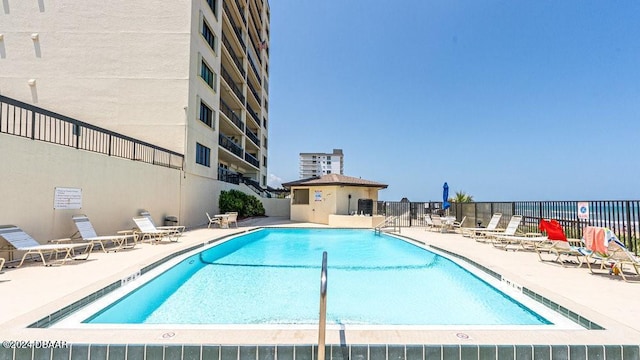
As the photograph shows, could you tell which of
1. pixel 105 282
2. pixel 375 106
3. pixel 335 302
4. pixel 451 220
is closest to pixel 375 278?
pixel 335 302

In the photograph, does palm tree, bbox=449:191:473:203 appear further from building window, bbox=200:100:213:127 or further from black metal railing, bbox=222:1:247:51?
black metal railing, bbox=222:1:247:51

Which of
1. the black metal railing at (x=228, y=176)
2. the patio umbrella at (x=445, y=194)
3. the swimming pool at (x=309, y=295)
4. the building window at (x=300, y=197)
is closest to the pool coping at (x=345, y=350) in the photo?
the swimming pool at (x=309, y=295)

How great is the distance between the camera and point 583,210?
877 centimetres

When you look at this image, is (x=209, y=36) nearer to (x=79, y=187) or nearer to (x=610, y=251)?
(x=79, y=187)

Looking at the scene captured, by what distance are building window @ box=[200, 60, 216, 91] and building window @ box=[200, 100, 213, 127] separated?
→ 1514mm

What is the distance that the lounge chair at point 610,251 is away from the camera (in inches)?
212

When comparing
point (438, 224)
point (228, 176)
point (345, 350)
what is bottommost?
point (345, 350)

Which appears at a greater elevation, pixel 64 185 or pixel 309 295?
pixel 64 185

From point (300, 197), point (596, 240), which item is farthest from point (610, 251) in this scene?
point (300, 197)

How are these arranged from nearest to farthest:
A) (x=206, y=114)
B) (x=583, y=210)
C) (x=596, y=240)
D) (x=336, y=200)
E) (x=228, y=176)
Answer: (x=596, y=240)
(x=583, y=210)
(x=206, y=114)
(x=336, y=200)
(x=228, y=176)

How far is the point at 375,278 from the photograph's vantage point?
6645mm

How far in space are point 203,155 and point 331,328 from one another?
15865mm

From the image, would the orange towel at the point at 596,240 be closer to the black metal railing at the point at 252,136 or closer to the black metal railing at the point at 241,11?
the black metal railing at the point at 252,136

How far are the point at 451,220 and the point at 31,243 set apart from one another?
15387mm
